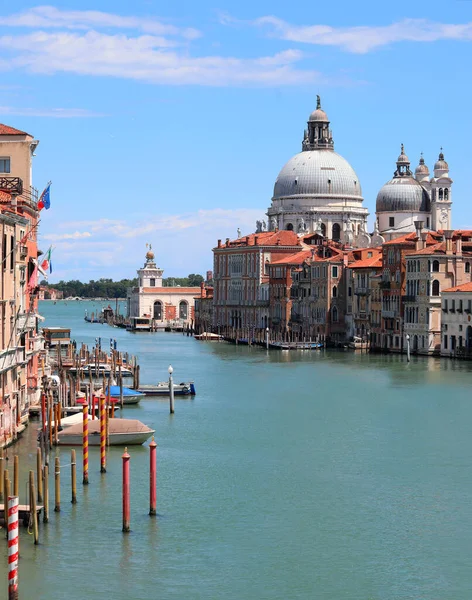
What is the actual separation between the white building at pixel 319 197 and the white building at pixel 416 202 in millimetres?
4413

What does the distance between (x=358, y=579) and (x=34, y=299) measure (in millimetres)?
16154

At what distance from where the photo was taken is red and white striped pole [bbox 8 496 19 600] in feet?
56.8

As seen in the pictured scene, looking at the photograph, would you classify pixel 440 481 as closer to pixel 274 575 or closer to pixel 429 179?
pixel 274 575

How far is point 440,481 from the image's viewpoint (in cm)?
2698

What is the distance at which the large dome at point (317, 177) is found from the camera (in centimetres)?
10644

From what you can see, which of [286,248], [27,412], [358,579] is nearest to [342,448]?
[27,412]

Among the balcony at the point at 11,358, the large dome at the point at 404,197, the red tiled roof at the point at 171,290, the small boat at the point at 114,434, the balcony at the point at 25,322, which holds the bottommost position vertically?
the small boat at the point at 114,434

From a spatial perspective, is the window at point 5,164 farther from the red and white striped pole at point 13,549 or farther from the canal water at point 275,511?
the red and white striped pole at point 13,549

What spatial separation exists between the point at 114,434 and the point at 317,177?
7795cm

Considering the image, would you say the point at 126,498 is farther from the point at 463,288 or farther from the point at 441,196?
the point at 441,196

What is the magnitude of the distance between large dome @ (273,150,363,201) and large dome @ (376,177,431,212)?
6.19 m

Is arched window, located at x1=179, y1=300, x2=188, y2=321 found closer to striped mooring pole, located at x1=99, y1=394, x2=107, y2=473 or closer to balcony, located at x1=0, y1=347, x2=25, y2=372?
balcony, located at x1=0, y1=347, x2=25, y2=372

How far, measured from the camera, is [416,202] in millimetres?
100188

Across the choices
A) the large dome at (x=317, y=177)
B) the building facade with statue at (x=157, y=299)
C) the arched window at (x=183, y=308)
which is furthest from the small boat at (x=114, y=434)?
the arched window at (x=183, y=308)
